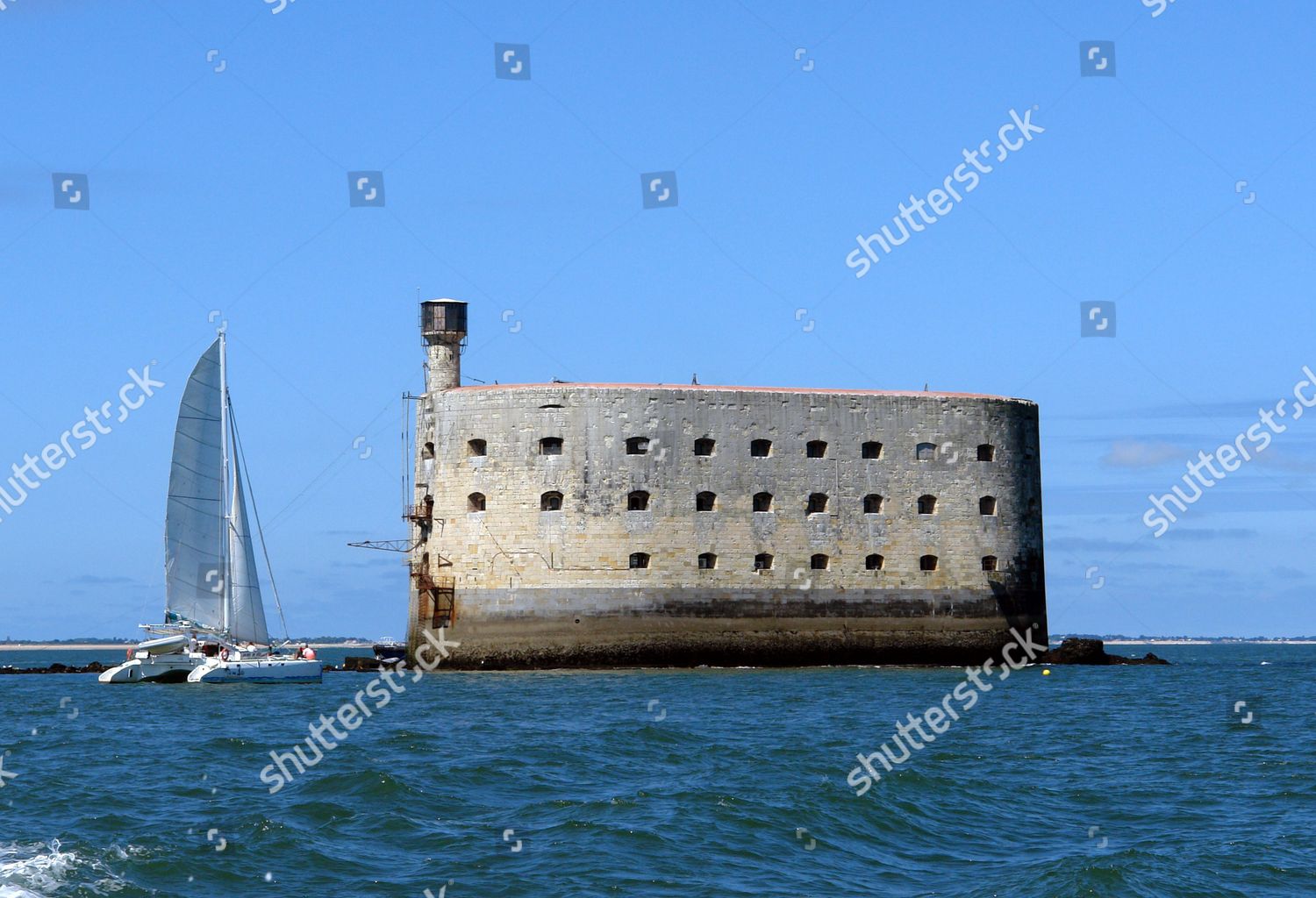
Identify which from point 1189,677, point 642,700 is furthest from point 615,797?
point 1189,677

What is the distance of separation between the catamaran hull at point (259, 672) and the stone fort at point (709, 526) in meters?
2.40

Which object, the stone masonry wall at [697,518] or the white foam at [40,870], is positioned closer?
the white foam at [40,870]

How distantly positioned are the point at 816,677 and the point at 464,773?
16.4 m

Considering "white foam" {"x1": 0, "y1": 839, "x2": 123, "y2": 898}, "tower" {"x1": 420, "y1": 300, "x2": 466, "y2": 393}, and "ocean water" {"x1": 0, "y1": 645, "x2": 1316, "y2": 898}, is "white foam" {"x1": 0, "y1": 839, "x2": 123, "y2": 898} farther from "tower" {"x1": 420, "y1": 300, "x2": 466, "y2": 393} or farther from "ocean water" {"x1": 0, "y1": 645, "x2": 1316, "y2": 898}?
"tower" {"x1": 420, "y1": 300, "x2": 466, "y2": 393}

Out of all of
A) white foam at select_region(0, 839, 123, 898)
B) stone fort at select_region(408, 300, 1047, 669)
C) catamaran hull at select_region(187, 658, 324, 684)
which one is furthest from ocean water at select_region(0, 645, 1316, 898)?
stone fort at select_region(408, 300, 1047, 669)

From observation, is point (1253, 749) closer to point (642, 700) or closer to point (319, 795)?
point (642, 700)

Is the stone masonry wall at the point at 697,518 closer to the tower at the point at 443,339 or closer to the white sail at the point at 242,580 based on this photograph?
the tower at the point at 443,339

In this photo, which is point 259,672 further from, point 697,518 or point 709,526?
point 709,526

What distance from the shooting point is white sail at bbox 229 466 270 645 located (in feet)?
122

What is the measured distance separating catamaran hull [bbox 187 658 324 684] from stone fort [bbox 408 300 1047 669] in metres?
2.40

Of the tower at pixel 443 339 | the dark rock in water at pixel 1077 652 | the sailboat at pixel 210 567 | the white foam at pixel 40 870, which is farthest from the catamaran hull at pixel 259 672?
the white foam at pixel 40 870

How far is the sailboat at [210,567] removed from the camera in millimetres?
36312

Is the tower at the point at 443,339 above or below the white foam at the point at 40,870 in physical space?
above

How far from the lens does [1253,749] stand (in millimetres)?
22859
